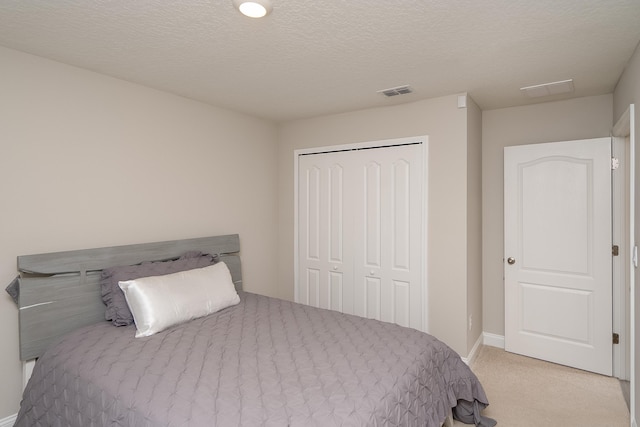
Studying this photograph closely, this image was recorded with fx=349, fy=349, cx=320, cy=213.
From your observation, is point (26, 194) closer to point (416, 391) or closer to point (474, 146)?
point (416, 391)

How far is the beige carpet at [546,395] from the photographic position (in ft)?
7.89

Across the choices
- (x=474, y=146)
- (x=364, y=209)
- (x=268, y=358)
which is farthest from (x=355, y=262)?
(x=268, y=358)

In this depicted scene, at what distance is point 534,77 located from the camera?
107 inches

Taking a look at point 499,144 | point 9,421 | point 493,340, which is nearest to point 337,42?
point 499,144

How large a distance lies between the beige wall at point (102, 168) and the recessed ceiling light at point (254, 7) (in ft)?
5.04

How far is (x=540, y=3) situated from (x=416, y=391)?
6.69 ft

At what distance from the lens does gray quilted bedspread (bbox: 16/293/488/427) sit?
4.81ft

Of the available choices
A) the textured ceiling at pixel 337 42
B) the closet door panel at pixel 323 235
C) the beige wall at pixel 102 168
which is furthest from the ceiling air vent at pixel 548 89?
the beige wall at pixel 102 168

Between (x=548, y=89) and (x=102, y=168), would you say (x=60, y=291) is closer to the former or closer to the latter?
(x=102, y=168)

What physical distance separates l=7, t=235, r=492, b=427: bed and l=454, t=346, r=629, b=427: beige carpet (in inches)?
15.6

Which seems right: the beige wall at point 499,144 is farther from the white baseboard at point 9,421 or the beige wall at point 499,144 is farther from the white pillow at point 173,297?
the white baseboard at point 9,421

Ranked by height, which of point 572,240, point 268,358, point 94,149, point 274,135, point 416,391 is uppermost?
point 274,135

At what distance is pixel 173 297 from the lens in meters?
2.39

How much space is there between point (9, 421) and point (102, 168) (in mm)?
1742
